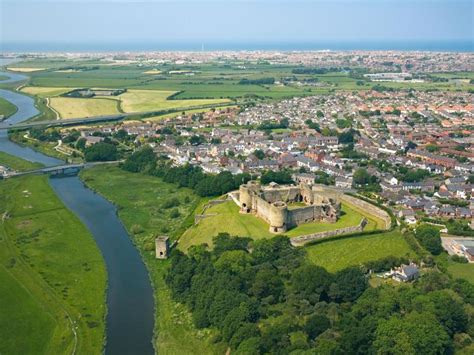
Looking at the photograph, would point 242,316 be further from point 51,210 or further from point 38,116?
point 38,116

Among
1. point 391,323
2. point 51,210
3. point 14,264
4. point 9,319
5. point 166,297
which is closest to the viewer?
point 391,323

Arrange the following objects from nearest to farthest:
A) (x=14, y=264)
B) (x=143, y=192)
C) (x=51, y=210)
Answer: (x=14, y=264), (x=51, y=210), (x=143, y=192)

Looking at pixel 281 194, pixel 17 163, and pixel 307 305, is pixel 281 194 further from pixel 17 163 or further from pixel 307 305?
pixel 17 163

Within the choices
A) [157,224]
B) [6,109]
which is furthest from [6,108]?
[157,224]

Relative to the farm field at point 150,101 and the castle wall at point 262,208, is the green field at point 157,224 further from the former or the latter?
the farm field at point 150,101

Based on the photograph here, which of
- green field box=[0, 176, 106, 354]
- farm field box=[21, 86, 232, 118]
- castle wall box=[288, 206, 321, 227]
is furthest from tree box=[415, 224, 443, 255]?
farm field box=[21, 86, 232, 118]

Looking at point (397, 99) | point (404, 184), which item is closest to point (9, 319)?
point (404, 184)
